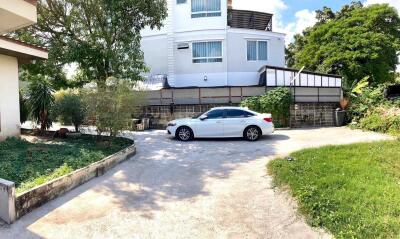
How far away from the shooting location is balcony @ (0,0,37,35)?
675cm

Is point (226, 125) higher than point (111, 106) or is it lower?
lower

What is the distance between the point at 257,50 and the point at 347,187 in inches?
704

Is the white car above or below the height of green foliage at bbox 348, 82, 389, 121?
below

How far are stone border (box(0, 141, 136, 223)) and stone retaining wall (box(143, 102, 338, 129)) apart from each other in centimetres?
945

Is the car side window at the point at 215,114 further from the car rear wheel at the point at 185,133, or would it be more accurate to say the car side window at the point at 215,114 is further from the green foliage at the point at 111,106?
the green foliage at the point at 111,106

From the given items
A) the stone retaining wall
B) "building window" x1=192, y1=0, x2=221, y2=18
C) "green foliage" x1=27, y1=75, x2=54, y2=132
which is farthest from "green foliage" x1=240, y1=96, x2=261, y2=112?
"green foliage" x1=27, y1=75, x2=54, y2=132

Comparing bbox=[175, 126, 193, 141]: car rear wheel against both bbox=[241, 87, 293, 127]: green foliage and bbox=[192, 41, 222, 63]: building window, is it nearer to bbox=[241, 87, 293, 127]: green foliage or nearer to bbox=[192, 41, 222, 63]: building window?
bbox=[241, 87, 293, 127]: green foliage

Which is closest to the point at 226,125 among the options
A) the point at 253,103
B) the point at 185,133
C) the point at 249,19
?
the point at 185,133

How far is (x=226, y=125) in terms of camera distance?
14391 mm

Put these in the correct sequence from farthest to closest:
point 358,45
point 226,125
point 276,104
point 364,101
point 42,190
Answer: point 358,45, point 364,101, point 276,104, point 226,125, point 42,190

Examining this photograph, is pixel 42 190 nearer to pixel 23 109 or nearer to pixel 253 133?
pixel 253 133

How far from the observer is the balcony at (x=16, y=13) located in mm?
6750

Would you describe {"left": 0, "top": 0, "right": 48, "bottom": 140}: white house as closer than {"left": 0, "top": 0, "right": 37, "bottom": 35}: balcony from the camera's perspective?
No

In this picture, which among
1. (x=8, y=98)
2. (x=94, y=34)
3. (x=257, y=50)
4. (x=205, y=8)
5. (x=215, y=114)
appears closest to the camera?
(x=8, y=98)
